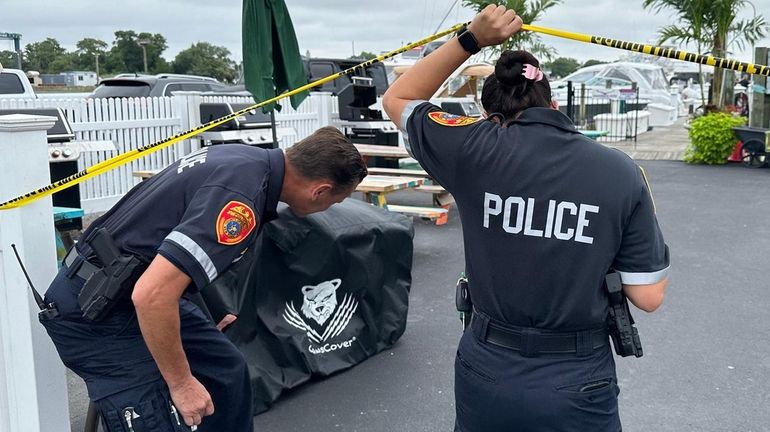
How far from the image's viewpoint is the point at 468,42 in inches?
96.8

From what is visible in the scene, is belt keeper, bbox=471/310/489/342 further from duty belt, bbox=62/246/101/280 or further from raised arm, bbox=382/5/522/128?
duty belt, bbox=62/246/101/280

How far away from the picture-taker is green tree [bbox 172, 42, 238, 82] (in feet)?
192

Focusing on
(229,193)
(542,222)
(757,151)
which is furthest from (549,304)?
(757,151)

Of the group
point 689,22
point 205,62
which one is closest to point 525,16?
point 689,22

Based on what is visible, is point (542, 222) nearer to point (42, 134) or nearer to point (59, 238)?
point (42, 134)

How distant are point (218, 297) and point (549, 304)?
6.91 feet

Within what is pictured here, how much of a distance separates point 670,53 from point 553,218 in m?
0.79

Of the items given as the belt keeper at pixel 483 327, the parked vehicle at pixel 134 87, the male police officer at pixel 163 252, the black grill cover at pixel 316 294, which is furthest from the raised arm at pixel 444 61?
the parked vehicle at pixel 134 87

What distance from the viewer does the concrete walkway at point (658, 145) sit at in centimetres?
1745

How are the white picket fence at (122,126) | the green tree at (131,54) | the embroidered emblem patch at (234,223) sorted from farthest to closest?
the green tree at (131,54) < the white picket fence at (122,126) < the embroidered emblem patch at (234,223)

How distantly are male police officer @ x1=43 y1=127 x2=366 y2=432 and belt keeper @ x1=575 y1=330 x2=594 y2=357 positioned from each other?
945 millimetres

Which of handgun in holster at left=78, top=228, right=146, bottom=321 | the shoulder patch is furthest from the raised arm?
handgun in holster at left=78, top=228, right=146, bottom=321

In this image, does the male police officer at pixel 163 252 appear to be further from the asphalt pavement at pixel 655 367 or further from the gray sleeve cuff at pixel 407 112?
the asphalt pavement at pixel 655 367

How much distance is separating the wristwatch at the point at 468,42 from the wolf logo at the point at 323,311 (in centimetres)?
230
